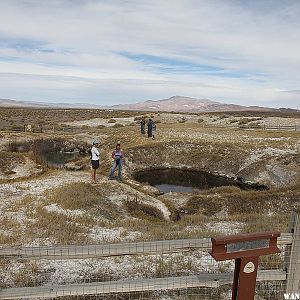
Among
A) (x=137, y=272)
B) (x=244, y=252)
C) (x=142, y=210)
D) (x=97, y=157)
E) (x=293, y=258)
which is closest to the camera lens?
(x=244, y=252)

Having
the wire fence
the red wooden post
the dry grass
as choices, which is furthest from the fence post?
the dry grass

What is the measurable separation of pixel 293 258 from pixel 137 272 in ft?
15.1

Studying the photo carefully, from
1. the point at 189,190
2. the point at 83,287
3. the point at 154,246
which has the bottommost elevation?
the point at 189,190

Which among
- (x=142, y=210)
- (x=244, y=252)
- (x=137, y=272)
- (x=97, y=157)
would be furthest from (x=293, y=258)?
(x=97, y=157)

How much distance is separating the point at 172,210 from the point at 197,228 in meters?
5.54

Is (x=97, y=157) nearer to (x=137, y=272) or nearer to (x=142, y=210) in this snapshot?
(x=142, y=210)

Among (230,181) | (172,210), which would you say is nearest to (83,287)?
(172,210)

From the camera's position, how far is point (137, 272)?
31.4 feet

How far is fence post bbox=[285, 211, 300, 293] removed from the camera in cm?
618

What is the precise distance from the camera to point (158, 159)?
108ft

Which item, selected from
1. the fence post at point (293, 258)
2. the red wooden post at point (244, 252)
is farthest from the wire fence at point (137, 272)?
the red wooden post at point (244, 252)

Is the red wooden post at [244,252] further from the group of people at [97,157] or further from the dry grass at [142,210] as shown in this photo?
the group of people at [97,157]

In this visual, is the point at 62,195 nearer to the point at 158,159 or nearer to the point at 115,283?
the point at 115,283

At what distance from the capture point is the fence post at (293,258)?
6.18 meters
